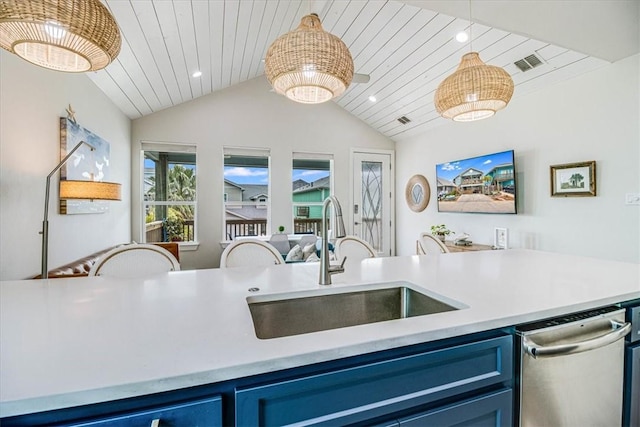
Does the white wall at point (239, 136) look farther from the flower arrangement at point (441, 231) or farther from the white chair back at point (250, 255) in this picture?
the white chair back at point (250, 255)

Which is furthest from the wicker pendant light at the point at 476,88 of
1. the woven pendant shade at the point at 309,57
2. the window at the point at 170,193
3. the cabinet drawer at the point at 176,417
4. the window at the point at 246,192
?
the window at the point at 170,193

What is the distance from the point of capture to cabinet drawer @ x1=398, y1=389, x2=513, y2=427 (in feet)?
2.84

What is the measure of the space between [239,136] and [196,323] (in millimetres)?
4828

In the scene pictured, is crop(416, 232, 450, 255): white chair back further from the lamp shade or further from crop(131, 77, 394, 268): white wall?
crop(131, 77, 394, 268): white wall

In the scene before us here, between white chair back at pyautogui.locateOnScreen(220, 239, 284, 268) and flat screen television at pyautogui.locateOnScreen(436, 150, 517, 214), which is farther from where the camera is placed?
flat screen television at pyautogui.locateOnScreen(436, 150, 517, 214)

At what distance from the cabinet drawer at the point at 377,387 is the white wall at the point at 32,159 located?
84.4 inches

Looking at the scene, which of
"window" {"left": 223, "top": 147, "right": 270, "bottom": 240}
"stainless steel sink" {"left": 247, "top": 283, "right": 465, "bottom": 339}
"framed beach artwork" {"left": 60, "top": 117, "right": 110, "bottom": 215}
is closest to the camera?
"stainless steel sink" {"left": 247, "top": 283, "right": 465, "bottom": 339}

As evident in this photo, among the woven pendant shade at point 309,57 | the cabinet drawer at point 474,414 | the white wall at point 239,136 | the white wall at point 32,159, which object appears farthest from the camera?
the white wall at point 239,136

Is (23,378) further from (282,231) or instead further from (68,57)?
(282,231)

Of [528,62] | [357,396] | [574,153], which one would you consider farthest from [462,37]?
[357,396]

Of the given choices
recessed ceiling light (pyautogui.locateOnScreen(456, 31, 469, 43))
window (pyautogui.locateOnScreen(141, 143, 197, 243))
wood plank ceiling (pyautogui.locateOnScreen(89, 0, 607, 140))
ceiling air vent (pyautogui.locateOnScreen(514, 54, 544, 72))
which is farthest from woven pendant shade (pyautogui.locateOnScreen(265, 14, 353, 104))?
window (pyautogui.locateOnScreen(141, 143, 197, 243))

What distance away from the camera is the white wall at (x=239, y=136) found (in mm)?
4980

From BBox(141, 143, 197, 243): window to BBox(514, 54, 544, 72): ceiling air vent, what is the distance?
4.63m

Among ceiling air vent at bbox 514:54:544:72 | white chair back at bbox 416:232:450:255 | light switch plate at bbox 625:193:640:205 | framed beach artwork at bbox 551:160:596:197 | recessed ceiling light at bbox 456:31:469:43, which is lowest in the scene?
white chair back at bbox 416:232:450:255
